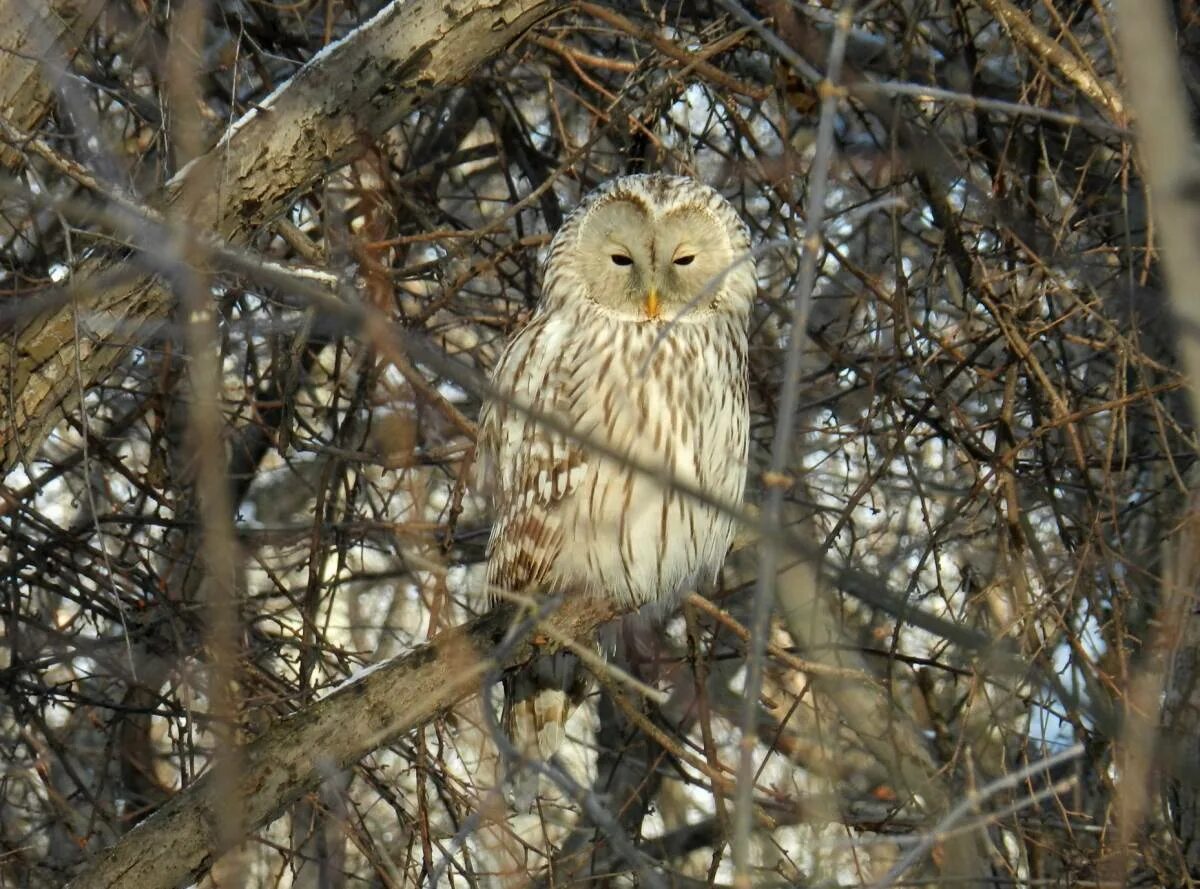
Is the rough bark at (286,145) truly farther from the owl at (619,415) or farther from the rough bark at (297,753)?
the rough bark at (297,753)

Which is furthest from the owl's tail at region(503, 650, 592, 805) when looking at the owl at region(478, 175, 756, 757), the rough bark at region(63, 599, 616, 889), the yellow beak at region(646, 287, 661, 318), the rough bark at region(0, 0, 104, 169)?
the rough bark at region(0, 0, 104, 169)

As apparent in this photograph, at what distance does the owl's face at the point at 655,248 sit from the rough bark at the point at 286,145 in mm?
512

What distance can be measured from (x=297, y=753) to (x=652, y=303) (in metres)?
1.37

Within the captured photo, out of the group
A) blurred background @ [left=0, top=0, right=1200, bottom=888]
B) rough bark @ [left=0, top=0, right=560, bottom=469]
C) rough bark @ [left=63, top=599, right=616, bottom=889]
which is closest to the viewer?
rough bark @ [left=63, top=599, right=616, bottom=889]

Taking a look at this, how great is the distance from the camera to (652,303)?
3385mm

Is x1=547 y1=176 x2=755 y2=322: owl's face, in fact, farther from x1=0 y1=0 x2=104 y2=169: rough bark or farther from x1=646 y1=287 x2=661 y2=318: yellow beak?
x1=0 y1=0 x2=104 y2=169: rough bark

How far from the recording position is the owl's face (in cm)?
341

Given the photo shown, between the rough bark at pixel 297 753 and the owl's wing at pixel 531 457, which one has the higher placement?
the owl's wing at pixel 531 457

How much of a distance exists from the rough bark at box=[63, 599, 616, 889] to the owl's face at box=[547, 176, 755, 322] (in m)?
1.01

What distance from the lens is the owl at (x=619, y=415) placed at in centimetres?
332

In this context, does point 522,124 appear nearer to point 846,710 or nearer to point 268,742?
point 268,742

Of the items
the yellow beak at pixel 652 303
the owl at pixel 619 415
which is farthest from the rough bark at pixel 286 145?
the yellow beak at pixel 652 303

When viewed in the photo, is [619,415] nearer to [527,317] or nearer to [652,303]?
[652,303]

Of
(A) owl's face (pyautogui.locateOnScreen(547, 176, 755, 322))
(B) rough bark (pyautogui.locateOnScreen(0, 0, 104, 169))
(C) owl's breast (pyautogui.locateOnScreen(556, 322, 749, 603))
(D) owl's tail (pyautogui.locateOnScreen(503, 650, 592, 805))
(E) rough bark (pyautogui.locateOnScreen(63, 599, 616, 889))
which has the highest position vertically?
(B) rough bark (pyautogui.locateOnScreen(0, 0, 104, 169))
